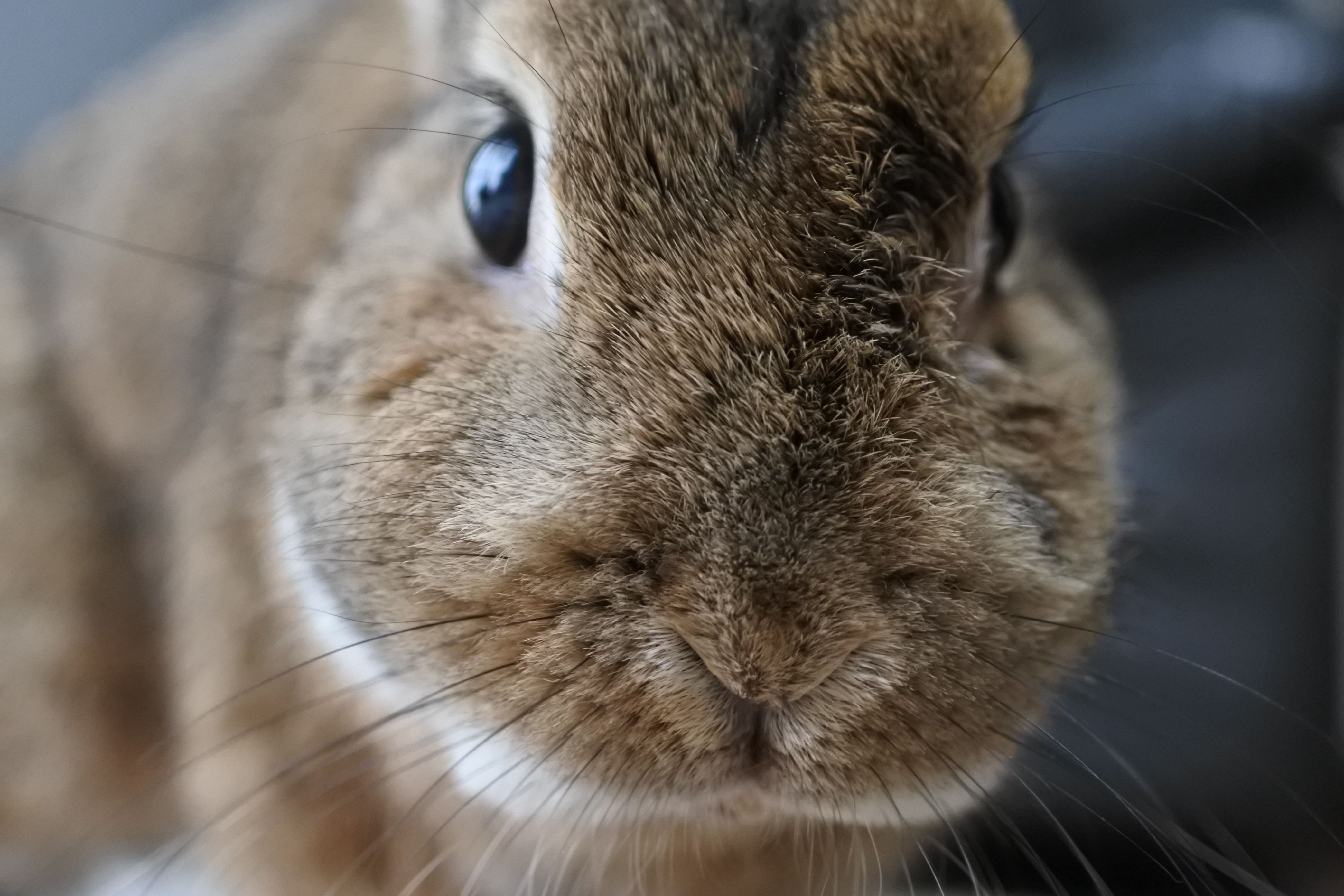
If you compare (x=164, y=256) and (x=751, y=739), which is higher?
(x=164, y=256)

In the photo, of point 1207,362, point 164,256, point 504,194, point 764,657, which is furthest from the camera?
point 1207,362

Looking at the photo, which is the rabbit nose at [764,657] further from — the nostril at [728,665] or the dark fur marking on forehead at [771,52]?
the dark fur marking on forehead at [771,52]

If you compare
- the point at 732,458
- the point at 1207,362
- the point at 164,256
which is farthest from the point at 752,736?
the point at 1207,362

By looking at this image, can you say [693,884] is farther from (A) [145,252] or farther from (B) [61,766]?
(A) [145,252]

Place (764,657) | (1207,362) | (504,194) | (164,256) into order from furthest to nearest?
(1207,362), (164,256), (504,194), (764,657)

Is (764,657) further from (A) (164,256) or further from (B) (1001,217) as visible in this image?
(A) (164,256)

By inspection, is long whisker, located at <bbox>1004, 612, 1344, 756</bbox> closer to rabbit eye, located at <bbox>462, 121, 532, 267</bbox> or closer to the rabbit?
the rabbit

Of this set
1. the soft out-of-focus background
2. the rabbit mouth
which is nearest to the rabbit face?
the rabbit mouth
